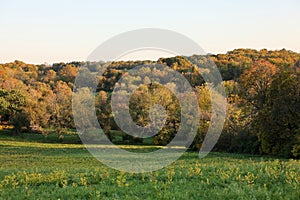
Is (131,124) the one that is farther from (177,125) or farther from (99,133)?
(177,125)

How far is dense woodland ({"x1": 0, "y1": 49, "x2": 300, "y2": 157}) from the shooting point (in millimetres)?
35375

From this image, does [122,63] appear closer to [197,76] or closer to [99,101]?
[99,101]

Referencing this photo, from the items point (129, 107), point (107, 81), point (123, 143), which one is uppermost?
point (107, 81)

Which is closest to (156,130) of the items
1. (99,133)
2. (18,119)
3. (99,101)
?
(99,133)

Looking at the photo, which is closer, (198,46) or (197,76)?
(198,46)

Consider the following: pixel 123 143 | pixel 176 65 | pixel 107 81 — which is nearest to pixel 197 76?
pixel 176 65

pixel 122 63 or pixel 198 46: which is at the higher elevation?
pixel 122 63

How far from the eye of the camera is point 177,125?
61.4 metres

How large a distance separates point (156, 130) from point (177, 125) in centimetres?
525

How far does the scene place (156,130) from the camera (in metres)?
65.3

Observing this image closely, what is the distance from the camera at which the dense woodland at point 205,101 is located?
3538 centimetres

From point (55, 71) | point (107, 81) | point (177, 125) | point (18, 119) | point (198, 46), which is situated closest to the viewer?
point (198, 46)

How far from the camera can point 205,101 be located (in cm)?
5753

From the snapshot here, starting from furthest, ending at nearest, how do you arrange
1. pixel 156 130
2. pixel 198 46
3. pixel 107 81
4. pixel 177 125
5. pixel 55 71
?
pixel 55 71 < pixel 107 81 < pixel 156 130 < pixel 177 125 < pixel 198 46
